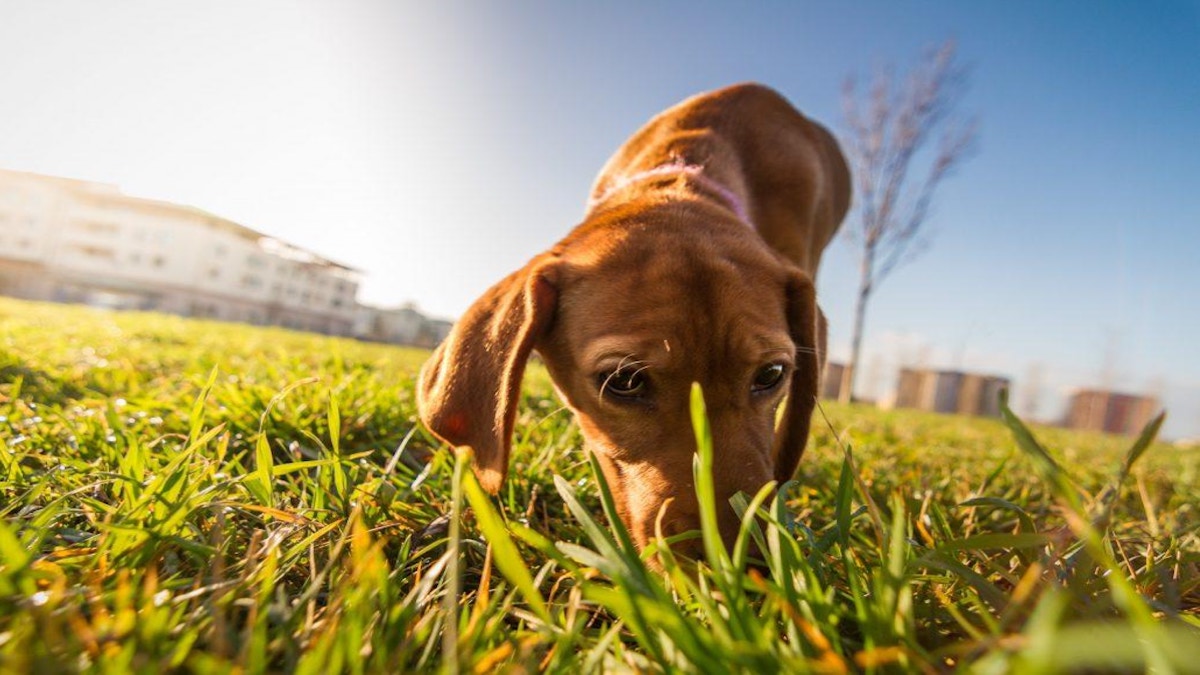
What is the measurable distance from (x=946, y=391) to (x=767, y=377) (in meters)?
28.5

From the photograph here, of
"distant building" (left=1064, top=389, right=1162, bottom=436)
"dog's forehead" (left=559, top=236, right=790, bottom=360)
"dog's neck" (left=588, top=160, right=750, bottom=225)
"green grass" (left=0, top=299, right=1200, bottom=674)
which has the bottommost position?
"green grass" (left=0, top=299, right=1200, bottom=674)

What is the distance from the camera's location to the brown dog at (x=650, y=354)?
1.84 metres

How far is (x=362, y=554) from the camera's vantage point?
905 mm

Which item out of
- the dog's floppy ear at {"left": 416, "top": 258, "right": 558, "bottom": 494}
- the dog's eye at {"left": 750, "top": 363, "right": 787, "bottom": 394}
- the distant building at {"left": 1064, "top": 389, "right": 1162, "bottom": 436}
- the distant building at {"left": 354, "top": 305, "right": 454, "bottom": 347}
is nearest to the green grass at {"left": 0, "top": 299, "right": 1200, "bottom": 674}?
the dog's floppy ear at {"left": 416, "top": 258, "right": 558, "bottom": 494}

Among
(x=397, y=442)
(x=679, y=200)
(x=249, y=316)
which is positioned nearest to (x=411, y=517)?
(x=397, y=442)

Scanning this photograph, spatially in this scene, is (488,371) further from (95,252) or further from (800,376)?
(95,252)

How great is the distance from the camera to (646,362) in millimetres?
1954

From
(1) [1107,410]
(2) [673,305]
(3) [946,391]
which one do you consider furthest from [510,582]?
(1) [1107,410]

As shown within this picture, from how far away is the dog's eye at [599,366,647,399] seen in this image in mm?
1988

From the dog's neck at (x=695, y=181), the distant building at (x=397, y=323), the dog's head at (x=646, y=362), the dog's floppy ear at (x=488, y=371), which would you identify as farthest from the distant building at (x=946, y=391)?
the distant building at (x=397, y=323)

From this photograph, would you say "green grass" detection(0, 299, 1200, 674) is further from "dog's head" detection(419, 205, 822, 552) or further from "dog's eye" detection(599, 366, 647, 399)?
"dog's eye" detection(599, 366, 647, 399)

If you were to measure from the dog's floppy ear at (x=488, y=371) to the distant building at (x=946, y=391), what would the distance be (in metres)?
26.2

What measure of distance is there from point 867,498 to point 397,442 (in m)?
1.99

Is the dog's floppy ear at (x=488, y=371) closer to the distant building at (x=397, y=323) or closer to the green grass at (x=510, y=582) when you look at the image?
the green grass at (x=510, y=582)
